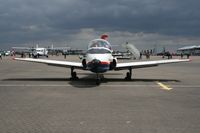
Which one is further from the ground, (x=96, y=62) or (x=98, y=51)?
(x=98, y=51)

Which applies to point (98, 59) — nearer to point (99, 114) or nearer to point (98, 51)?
point (98, 51)

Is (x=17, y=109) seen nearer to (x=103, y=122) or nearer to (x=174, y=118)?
(x=103, y=122)

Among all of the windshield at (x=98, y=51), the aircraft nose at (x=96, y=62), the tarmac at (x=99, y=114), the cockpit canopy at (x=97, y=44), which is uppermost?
the cockpit canopy at (x=97, y=44)

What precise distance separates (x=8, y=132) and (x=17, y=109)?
2.81m

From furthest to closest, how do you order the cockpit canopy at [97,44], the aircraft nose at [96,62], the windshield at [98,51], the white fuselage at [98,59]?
the cockpit canopy at [97,44] < the windshield at [98,51] < the white fuselage at [98,59] < the aircraft nose at [96,62]

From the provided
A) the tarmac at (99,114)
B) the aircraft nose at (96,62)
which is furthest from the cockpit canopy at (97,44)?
the tarmac at (99,114)

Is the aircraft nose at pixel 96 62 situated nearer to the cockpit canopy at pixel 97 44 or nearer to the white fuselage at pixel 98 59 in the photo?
the white fuselage at pixel 98 59

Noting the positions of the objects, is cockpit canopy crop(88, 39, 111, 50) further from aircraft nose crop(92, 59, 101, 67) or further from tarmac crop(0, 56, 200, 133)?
tarmac crop(0, 56, 200, 133)

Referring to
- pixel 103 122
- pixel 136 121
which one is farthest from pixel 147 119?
pixel 103 122

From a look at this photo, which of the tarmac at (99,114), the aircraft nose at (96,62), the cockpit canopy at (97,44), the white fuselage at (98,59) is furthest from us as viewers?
the cockpit canopy at (97,44)

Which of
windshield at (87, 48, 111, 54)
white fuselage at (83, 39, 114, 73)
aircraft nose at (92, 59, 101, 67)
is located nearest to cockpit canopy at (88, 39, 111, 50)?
white fuselage at (83, 39, 114, 73)

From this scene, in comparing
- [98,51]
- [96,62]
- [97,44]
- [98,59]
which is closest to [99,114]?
[96,62]

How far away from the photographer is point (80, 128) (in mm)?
7082

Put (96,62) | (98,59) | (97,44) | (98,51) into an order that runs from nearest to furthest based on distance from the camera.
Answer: (96,62), (98,59), (98,51), (97,44)
